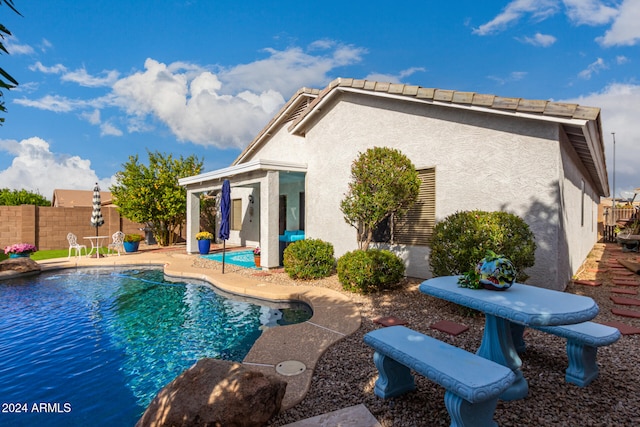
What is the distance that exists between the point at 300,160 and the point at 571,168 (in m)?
9.98

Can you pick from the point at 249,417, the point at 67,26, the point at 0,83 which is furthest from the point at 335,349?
the point at 67,26

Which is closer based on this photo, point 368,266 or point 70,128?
point 368,266

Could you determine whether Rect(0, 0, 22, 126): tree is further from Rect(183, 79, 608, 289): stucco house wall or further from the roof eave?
the roof eave

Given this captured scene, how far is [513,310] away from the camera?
300 centimetres

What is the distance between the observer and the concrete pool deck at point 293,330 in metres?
4.02

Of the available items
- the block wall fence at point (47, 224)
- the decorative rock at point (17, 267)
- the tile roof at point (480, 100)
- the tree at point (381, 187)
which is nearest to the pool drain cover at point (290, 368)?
the tree at point (381, 187)

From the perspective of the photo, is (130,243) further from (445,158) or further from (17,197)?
(17,197)

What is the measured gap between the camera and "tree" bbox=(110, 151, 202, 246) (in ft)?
58.2

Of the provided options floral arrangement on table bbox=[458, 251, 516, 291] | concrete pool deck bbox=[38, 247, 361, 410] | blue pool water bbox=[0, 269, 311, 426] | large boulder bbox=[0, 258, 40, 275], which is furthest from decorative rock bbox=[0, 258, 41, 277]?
floral arrangement on table bbox=[458, 251, 516, 291]

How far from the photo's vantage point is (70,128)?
20.0m

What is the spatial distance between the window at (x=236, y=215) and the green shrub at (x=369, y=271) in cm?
1209

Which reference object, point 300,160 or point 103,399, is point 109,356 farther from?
point 300,160

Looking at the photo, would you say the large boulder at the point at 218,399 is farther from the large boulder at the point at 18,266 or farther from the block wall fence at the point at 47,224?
the block wall fence at the point at 47,224

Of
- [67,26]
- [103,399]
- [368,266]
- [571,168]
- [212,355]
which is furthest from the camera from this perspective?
[67,26]
